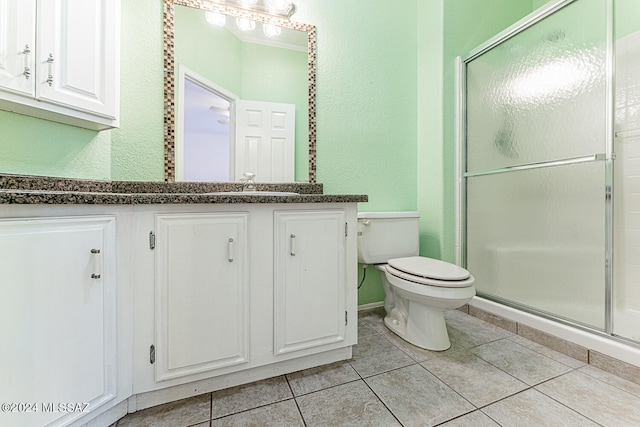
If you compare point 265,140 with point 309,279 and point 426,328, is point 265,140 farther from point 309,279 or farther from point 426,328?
point 426,328

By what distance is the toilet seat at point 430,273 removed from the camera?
1.37 m

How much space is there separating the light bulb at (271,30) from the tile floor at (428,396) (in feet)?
6.44

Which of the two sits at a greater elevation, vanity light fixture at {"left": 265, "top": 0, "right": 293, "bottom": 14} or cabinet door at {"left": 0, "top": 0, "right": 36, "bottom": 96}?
vanity light fixture at {"left": 265, "top": 0, "right": 293, "bottom": 14}

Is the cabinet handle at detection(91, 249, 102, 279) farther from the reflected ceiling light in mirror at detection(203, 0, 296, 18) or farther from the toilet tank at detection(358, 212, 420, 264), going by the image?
the reflected ceiling light in mirror at detection(203, 0, 296, 18)

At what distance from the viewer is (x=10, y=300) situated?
71cm

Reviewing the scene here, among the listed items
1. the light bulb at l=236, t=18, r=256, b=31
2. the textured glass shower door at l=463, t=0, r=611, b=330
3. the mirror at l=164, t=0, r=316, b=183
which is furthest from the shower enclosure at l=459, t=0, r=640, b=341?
the light bulb at l=236, t=18, r=256, b=31

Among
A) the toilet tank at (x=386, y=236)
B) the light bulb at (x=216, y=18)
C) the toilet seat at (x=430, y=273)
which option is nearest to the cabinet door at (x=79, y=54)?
the light bulb at (x=216, y=18)

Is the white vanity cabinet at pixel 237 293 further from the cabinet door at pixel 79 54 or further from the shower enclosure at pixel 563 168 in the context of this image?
the shower enclosure at pixel 563 168

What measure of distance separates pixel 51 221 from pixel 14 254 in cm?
11

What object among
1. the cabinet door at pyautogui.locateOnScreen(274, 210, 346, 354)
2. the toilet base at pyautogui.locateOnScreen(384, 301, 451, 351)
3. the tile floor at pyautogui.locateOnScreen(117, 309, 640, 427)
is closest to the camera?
the tile floor at pyautogui.locateOnScreen(117, 309, 640, 427)

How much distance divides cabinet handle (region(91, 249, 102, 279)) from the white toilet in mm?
1308

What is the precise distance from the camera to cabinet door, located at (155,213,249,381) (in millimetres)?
1027

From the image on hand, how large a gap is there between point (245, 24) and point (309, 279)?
159cm

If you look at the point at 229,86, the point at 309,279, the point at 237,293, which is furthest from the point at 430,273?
the point at 229,86
